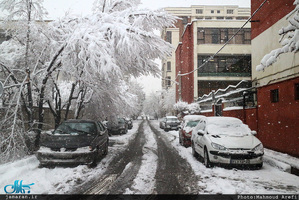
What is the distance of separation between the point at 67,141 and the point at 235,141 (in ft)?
17.7

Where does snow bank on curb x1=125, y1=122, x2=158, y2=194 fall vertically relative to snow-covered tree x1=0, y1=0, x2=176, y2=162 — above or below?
below

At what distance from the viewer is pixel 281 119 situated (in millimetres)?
9508

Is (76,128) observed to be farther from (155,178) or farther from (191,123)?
(191,123)

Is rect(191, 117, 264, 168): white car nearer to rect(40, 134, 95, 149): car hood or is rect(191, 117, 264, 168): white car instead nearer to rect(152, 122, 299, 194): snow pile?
rect(152, 122, 299, 194): snow pile

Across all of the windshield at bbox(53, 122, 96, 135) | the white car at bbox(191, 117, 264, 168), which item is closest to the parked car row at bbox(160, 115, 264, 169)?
the white car at bbox(191, 117, 264, 168)

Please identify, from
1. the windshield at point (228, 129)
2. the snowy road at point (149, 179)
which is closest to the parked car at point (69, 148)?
the snowy road at point (149, 179)

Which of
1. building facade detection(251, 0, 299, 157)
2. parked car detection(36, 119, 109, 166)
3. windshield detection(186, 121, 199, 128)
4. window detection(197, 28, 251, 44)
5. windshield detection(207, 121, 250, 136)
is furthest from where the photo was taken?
window detection(197, 28, 251, 44)

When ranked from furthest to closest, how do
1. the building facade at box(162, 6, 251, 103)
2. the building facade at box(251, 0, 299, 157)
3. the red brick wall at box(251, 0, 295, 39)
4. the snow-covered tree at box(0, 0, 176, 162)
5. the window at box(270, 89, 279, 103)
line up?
the building facade at box(162, 6, 251, 103) < the window at box(270, 89, 279, 103) < the red brick wall at box(251, 0, 295, 39) < the building facade at box(251, 0, 299, 157) < the snow-covered tree at box(0, 0, 176, 162)

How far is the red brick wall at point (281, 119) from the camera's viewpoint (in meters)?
8.67

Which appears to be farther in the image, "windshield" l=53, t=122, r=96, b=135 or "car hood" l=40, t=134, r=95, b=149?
"windshield" l=53, t=122, r=96, b=135

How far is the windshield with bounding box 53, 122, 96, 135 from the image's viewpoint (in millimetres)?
8205

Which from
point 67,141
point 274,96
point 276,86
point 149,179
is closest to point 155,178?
point 149,179

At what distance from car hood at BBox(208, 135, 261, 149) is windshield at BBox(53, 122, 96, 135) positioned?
4.49m

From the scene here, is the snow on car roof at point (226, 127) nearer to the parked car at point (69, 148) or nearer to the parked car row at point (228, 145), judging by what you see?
the parked car row at point (228, 145)
